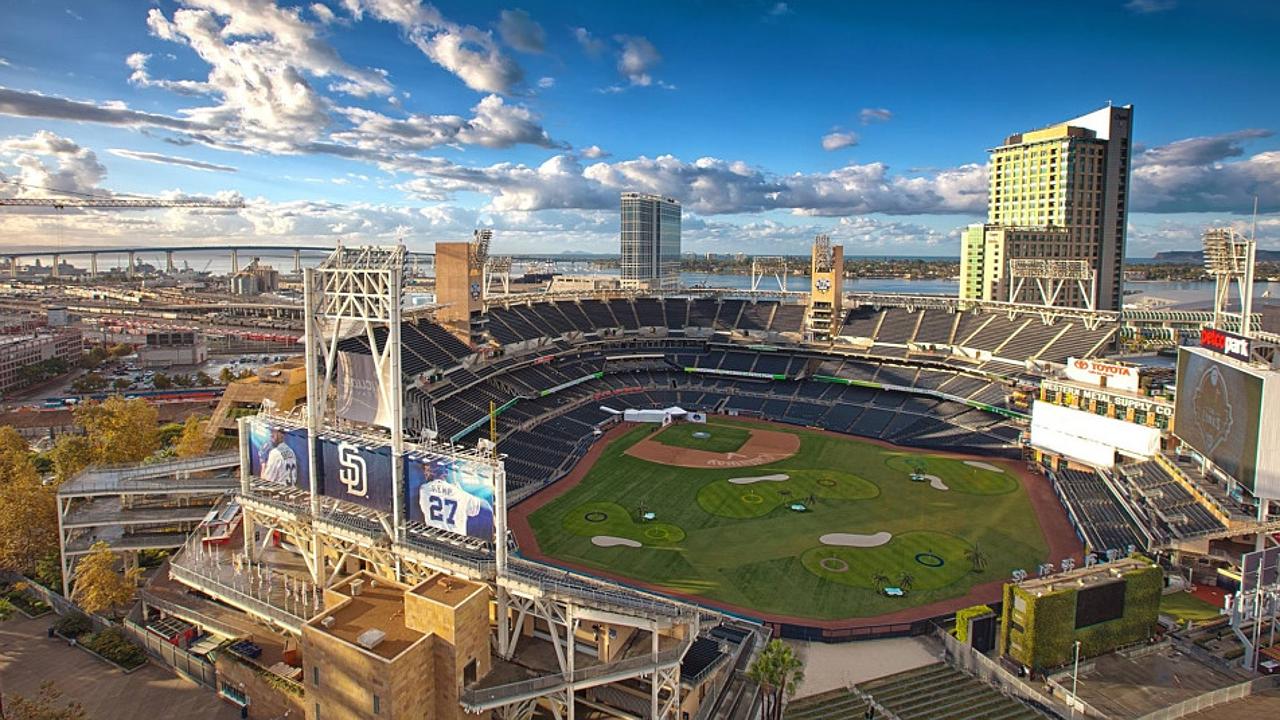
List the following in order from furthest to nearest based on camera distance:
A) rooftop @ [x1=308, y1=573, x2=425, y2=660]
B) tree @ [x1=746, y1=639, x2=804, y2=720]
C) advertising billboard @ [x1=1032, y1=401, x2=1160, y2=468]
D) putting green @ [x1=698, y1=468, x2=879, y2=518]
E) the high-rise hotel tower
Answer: the high-rise hotel tower, putting green @ [x1=698, y1=468, x2=879, y2=518], advertising billboard @ [x1=1032, y1=401, x2=1160, y2=468], tree @ [x1=746, y1=639, x2=804, y2=720], rooftop @ [x1=308, y1=573, x2=425, y2=660]

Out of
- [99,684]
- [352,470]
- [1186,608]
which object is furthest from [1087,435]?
[99,684]

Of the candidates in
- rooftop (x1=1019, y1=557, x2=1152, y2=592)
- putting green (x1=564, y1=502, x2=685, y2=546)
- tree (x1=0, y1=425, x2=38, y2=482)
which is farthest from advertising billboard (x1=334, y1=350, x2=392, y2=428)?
rooftop (x1=1019, y1=557, x2=1152, y2=592)

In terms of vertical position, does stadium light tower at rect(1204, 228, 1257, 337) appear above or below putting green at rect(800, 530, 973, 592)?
above

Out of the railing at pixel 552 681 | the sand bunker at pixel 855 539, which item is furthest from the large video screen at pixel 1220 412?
the railing at pixel 552 681

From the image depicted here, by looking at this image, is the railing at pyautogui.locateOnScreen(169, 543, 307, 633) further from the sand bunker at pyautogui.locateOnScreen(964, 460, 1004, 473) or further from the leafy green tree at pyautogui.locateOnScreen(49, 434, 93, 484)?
the sand bunker at pyautogui.locateOnScreen(964, 460, 1004, 473)

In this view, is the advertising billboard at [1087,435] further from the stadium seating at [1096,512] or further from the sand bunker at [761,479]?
the sand bunker at [761,479]

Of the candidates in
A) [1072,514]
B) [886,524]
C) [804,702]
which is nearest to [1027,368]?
[1072,514]
